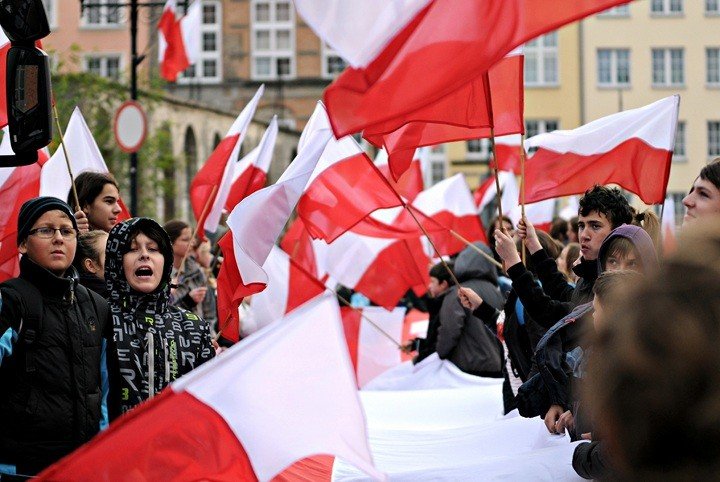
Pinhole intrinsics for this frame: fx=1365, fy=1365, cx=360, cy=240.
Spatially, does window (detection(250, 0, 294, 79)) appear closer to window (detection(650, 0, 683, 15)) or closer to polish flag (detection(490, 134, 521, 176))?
window (detection(650, 0, 683, 15))

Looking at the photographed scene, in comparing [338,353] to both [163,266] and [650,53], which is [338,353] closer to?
[163,266]

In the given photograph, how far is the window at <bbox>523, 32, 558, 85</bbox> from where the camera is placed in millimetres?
61656

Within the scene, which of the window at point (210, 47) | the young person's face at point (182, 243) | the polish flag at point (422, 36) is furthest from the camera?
the window at point (210, 47)

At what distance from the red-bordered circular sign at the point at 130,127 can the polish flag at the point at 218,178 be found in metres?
5.53

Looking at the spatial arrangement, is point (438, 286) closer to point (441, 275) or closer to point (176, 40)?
point (441, 275)

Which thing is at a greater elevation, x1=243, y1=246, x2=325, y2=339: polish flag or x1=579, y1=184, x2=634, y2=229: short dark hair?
x1=579, y1=184, x2=634, y2=229: short dark hair

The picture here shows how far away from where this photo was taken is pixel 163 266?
603cm

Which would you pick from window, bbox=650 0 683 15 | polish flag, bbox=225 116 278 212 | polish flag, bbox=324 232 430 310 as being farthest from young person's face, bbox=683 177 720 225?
window, bbox=650 0 683 15

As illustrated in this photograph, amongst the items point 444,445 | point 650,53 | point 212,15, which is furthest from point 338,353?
point 212,15

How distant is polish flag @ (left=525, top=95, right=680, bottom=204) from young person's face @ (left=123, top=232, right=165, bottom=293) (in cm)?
384

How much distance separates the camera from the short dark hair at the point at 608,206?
22.1 feet

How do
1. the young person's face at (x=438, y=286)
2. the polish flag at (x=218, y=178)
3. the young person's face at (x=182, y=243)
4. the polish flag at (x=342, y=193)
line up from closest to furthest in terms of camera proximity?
the polish flag at (x=342, y=193), the young person's face at (x=182, y=243), the polish flag at (x=218, y=178), the young person's face at (x=438, y=286)

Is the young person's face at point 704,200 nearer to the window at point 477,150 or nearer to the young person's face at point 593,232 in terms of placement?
the young person's face at point 593,232

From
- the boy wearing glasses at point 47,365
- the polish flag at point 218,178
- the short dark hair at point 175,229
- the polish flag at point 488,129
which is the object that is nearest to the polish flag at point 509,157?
the polish flag at point 218,178
